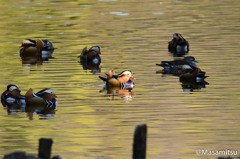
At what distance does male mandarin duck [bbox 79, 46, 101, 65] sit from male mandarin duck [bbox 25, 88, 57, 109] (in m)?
9.66

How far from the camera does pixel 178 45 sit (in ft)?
119

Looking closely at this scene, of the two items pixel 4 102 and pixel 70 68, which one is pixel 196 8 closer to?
pixel 70 68

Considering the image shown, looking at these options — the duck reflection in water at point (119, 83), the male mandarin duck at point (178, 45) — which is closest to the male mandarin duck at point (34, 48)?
the male mandarin duck at point (178, 45)

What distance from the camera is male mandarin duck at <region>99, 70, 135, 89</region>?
27.0 m

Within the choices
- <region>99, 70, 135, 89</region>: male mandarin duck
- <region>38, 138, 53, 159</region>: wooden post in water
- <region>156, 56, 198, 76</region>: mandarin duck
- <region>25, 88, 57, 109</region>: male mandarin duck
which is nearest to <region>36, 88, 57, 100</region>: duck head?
<region>25, 88, 57, 109</region>: male mandarin duck

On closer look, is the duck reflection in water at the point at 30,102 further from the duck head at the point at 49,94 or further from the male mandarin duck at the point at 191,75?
the male mandarin duck at the point at 191,75

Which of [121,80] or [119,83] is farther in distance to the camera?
[119,83]

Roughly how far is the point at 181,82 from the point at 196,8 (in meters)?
30.6

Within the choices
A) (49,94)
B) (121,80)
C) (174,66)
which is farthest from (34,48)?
(49,94)

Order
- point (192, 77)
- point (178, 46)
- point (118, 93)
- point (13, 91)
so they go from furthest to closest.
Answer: point (178, 46) → point (192, 77) → point (118, 93) → point (13, 91)

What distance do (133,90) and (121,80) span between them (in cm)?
100

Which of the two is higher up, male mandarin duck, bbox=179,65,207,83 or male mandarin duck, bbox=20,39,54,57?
male mandarin duck, bbox=20,39,54,57

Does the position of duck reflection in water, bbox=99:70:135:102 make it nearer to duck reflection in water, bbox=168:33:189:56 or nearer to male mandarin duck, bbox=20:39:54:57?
duck reflection in water, bbox=168:33:189:56

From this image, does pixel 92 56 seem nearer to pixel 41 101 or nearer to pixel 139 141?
pixel 41 101
